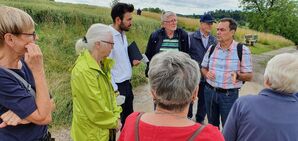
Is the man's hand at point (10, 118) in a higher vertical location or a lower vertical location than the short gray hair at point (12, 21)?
lower

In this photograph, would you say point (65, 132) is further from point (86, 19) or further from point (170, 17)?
point (86, 19)

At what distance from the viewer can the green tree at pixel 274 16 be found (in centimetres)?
5022

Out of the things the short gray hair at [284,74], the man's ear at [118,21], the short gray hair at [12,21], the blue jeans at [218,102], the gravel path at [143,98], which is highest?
the short gray hair at [12,21]

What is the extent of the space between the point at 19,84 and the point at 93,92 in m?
0.97

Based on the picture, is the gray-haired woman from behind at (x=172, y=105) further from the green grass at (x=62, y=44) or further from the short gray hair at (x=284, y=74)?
the green grass at (x=62, y=44)

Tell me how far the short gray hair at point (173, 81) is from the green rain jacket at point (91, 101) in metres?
1.39

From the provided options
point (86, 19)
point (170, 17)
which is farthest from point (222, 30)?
point (86, 19)

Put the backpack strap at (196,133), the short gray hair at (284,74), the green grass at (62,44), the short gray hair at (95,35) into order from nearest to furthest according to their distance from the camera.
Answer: the backpack strap at (196,133), the short gray hair at (284,74), the short gray hair at (95,35), the green grass at (62,44)

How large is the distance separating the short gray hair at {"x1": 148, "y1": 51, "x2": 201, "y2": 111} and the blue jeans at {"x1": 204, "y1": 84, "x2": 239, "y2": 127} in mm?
2792

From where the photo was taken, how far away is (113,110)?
3475 mm

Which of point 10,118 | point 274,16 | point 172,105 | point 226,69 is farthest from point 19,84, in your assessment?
point 274,16

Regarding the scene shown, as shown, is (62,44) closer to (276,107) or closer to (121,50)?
(121,50)

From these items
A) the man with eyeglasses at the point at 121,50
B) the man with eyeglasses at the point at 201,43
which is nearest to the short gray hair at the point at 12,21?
the man with eyeglasses at the point at 121,50

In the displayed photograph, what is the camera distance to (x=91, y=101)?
3.17 metres
